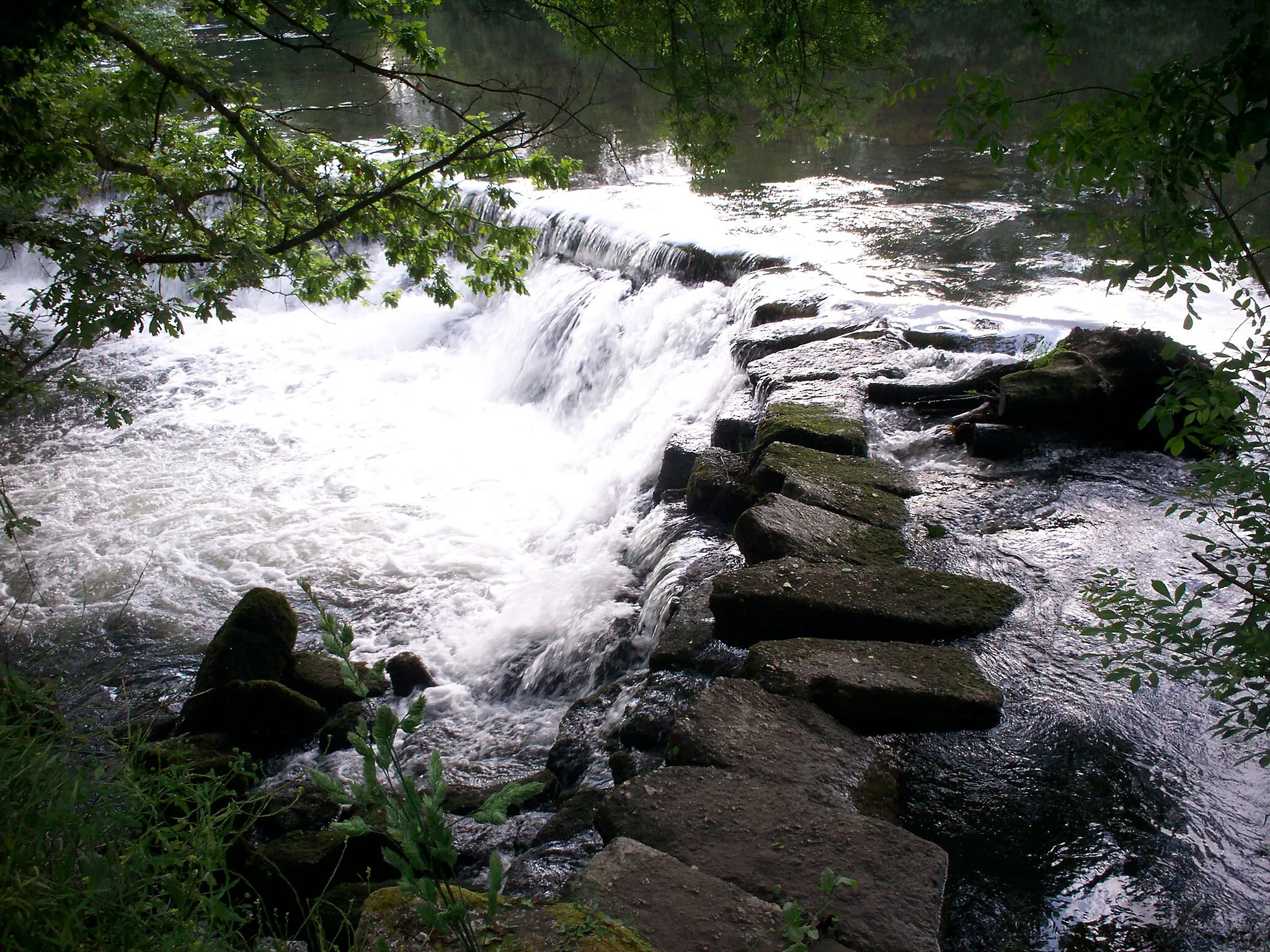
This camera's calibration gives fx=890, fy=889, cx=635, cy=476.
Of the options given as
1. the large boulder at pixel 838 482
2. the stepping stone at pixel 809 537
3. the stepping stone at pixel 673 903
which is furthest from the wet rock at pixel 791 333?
the stepping stone at pixel 673 903

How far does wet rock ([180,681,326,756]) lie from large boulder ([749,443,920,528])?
9.74 feet

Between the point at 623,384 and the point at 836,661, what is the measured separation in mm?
5716

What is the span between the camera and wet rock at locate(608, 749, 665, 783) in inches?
137

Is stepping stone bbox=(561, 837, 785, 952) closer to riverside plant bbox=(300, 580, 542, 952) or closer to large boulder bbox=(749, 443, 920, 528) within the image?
riverside plant bbox=(300, 580, 542, 952)

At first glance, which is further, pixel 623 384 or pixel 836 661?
pixel 623 384

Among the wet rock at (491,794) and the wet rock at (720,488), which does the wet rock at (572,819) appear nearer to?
the wet rock at (491,794)

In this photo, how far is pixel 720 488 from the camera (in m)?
5.25

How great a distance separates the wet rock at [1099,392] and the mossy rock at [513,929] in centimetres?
423

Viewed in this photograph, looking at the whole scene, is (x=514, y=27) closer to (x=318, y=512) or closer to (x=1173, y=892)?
(x=318, y=512)

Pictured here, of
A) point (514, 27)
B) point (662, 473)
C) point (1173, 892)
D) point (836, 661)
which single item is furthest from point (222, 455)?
point (514, 27)

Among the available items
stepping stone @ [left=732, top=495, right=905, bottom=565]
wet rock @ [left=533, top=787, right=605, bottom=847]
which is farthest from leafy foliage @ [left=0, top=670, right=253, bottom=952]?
stepping stone @ [left=732, top=495, right=905, bottom=565]

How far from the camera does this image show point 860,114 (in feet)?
14.8

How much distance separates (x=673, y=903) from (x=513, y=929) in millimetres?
425

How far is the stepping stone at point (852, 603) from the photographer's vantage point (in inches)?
142
